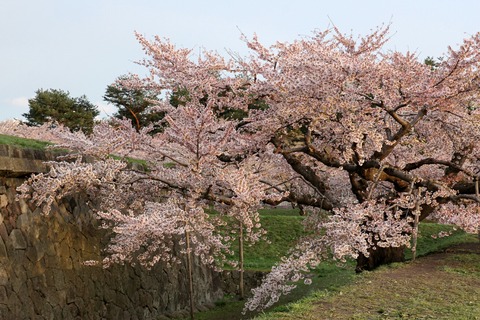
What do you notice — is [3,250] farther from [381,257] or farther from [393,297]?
[381,257]

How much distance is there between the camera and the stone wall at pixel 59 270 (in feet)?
33.1

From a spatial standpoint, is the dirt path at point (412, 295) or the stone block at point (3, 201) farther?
the stone block at point (3, 201)

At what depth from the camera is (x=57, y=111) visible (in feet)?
126

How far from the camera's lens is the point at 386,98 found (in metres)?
11.0

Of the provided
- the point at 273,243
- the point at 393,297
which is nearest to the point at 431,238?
the point at 273,243

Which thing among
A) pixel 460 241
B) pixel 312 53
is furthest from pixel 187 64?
pixel 460 241

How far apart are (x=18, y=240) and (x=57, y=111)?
29.6 m

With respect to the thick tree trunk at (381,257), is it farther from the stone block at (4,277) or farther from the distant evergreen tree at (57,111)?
the distant evergreen tree at (57,111)

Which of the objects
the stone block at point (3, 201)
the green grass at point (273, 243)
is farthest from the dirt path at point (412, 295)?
the green grass at point (273, 243)

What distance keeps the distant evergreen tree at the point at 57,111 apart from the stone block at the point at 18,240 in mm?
28550

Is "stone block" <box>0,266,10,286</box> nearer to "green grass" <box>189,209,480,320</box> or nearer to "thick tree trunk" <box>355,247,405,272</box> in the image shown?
"green grass" <box>189,209,480,320</box>

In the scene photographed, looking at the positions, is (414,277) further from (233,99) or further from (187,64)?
(187,64)

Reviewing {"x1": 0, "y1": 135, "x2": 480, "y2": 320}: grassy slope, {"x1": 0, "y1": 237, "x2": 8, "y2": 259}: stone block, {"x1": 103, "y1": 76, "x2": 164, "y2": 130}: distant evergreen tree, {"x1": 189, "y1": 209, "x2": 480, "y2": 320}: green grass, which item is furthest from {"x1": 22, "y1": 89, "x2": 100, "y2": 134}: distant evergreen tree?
{"x1": 0, "y1": 237, "x2": 8, "y2": 259}: stone block

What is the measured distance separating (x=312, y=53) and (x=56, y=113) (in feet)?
99.4
